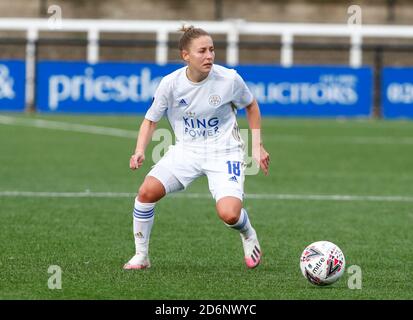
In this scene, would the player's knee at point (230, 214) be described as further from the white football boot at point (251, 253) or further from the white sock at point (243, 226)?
the white football boot at point (251, 253)

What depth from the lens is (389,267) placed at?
872cm

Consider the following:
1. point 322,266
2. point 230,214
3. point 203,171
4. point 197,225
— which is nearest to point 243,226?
point 230,214

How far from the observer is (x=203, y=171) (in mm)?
8773

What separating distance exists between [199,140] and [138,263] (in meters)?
1.02

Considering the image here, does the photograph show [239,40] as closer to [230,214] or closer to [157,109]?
[157,109]

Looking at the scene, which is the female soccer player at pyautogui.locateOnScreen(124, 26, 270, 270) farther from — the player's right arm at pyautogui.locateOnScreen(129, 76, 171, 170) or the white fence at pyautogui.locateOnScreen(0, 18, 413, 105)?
the white fence at pyautogui.locateOnScreen(0, 18, 413, 105)

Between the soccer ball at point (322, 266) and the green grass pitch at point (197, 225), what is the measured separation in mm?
84

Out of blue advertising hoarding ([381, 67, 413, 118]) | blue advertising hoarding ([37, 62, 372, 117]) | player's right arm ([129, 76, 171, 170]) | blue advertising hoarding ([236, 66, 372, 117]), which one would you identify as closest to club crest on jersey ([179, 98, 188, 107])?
player's right arm ([129, 76, 171, 170])

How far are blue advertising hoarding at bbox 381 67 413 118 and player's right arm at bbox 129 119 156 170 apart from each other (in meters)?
18.9

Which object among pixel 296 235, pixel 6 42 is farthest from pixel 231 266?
pixel 6 42

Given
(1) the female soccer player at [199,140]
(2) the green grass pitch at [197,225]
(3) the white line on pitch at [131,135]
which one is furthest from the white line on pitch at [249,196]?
(3) the white line on pitch at [131,135]

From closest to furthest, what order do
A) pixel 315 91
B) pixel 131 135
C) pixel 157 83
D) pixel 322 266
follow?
pixel 322 266, pixel 131 135, pixel 157 83, pixel 315 91

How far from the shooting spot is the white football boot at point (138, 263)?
8469mm
